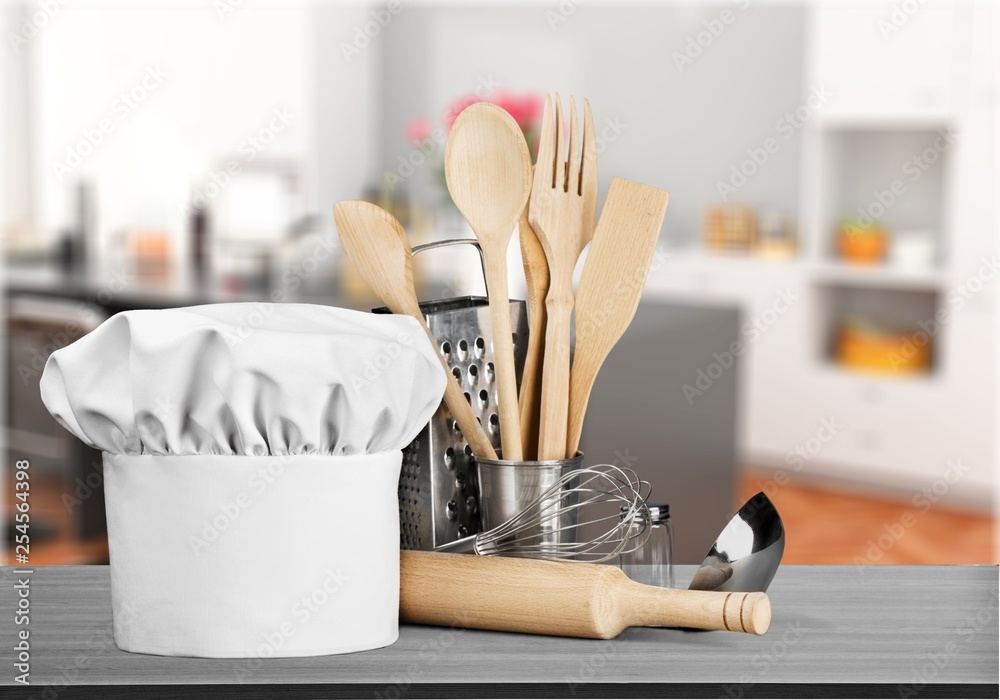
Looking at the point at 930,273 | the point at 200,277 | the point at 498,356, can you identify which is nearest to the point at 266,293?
the point at 200,277

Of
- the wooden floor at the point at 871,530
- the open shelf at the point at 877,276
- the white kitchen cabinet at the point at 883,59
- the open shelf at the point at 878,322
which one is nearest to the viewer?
the wooden floor at the point at 871,530

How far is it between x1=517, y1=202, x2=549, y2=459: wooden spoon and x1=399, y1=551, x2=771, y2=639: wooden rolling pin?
4.4 inches

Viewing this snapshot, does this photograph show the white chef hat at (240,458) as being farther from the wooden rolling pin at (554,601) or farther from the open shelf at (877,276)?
the open shelf at (877,276)

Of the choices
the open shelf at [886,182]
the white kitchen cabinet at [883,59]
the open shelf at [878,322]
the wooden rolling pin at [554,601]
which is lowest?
the open shelf at [878,322]

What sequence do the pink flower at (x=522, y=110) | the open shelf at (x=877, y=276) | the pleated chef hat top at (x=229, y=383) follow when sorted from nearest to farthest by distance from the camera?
the pleated chef hat top at (x=229, y=383) → the pink flower at (x=522, y=110) → the open shelf at (x=877, y=276)

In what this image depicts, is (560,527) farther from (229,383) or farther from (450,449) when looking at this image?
(229,383)

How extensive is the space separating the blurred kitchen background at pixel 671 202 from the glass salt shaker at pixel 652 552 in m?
1.63

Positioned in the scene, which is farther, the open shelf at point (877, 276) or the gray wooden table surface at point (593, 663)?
the open shelf at point (877, 276)

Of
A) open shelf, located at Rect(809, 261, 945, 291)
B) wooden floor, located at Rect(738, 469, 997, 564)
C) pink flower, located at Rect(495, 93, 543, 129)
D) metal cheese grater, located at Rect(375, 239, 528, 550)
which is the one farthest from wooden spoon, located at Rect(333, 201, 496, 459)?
open shelf, located at Rect(809, 261, 945, 291)

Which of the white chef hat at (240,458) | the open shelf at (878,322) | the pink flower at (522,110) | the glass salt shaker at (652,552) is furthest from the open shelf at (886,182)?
the white chef hat at (240,458)

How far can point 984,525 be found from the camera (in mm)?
3611

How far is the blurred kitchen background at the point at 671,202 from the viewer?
3227 millimetres

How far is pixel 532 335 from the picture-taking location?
774 mm

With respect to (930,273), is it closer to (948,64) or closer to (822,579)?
(948,64)
